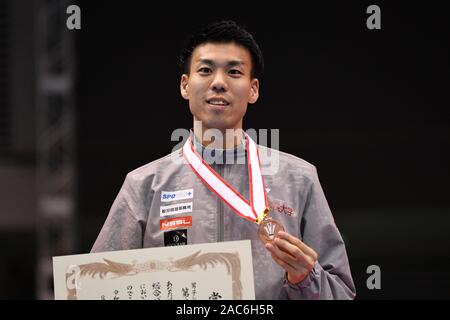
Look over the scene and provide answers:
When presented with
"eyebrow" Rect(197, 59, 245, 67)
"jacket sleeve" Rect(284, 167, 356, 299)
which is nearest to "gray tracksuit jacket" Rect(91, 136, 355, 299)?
"jacket sleeve" Rect(284, 167, 356, 299)

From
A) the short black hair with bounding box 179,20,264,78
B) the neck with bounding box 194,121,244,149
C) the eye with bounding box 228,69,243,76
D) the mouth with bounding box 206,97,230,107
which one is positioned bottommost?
the neck with bounding box 194,121,244,149

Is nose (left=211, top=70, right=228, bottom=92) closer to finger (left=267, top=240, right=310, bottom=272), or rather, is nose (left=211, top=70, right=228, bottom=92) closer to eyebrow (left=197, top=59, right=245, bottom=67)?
eyebrow (left=197, top=59, right=245, bottom=67)

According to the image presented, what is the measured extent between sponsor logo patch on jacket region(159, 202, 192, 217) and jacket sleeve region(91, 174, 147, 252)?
0.06 meters

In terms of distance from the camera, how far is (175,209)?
1.85m

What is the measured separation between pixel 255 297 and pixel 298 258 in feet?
0.72

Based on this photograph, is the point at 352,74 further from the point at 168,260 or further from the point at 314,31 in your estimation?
the point at 168,260

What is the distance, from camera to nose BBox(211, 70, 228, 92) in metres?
1.87

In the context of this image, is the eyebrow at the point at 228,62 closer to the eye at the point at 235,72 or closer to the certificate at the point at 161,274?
the eye at the point at 235,72

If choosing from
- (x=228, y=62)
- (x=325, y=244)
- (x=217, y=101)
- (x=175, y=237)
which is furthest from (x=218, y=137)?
(x=325, y=244)

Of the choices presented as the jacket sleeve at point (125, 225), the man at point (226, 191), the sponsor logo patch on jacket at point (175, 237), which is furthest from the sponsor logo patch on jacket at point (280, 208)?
the jacket sleeve at point (125, 225)

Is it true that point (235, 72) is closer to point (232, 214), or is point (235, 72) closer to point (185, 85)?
point (185, 85)

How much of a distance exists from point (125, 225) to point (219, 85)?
464 millimetres

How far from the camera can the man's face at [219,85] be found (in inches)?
74.1
